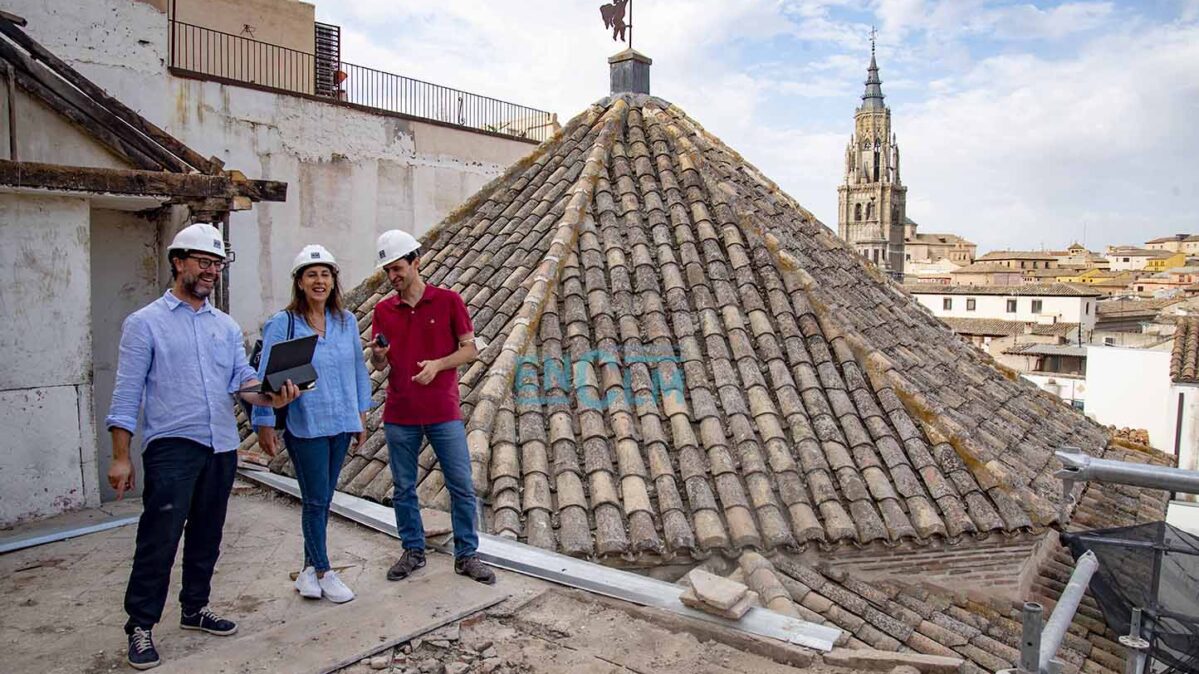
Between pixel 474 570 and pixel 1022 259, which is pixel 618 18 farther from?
pixel 1022 259

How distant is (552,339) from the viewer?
21.2 feet

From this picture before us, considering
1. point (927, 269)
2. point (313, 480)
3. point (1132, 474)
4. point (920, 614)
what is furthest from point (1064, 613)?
point (927, 269)

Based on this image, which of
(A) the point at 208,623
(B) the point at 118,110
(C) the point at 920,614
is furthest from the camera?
(B) the point at 118,110

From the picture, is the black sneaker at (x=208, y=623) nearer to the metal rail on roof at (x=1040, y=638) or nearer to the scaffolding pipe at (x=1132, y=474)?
the metal rail on roof at (x=1040, y=638)

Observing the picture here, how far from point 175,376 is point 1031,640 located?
3.84m

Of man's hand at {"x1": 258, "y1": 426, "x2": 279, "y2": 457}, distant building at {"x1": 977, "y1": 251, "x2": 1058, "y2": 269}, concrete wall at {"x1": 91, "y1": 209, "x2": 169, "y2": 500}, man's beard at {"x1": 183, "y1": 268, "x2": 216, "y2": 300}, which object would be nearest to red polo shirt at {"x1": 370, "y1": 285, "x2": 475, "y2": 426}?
man's hand at {"x1": 258, "y1": 426, "x2": 279, "y2": 457}

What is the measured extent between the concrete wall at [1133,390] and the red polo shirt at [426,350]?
72.9ft

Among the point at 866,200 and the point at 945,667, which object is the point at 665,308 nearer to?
the point at 945,667

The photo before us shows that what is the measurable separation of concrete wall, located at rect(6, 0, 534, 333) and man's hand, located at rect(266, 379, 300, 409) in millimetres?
8680

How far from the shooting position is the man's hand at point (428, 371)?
4312 mm

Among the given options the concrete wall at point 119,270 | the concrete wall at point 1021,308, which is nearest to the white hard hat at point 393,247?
the concrete wall at point 119,270

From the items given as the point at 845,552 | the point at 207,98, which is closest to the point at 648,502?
the point at 845,552

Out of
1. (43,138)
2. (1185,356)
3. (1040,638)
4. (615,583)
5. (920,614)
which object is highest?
(43,138)

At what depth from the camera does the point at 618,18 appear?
9117 millimetres
